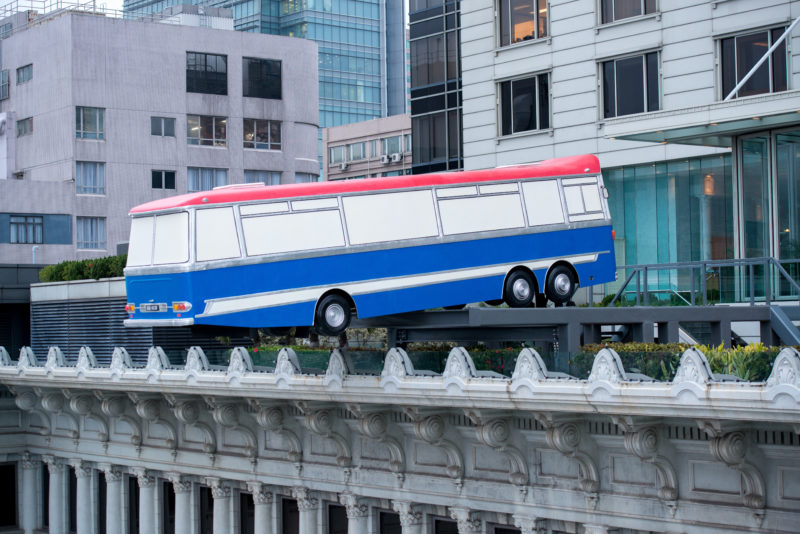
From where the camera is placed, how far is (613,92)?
42375mm

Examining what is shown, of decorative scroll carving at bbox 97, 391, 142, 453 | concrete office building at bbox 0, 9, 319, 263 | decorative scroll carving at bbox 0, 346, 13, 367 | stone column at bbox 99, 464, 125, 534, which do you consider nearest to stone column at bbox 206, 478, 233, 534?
decorative scroll carving at bbox 97, 391, 142, 453

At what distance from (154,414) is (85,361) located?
123 inches

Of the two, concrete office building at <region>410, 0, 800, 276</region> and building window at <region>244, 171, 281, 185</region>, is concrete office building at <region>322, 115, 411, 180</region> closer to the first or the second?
building window at <region>244, 171, 281, 185</region>

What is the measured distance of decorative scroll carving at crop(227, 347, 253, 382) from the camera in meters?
34.3

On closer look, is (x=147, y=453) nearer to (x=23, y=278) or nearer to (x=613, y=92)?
(x=23, y=278)

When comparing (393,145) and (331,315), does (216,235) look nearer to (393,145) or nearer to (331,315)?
(331,315)

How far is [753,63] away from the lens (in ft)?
125

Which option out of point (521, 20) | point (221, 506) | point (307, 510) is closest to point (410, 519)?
point (307, 510)

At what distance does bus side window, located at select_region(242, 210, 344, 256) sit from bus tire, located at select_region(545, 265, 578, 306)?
5.76 meters

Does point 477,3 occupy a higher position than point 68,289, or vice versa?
point 477,3

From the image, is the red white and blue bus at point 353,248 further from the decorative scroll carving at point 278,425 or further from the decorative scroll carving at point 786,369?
Answer: the decorative scroll carving at point 786,369

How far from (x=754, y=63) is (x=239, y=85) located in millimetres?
41228

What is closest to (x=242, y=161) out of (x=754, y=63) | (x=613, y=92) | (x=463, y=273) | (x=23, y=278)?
(x=23, y=278)

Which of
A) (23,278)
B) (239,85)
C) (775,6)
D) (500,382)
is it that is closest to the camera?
(500,382)
